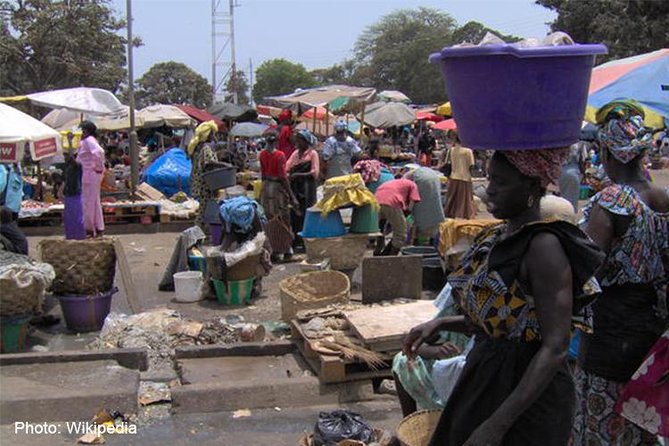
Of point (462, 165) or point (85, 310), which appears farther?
point (462, 165)

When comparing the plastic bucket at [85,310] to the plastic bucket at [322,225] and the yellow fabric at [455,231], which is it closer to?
the plastic bucket at [322,225]

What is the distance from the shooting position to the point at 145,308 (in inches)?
299

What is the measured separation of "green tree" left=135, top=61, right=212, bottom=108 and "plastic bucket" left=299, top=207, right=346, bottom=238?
72102 mm

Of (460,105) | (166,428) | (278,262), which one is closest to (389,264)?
(166,428)

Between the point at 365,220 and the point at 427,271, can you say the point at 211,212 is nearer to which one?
the point at 365,220

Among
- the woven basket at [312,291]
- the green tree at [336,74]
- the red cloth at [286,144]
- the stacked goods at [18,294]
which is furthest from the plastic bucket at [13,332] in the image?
the green tree at [336,74]

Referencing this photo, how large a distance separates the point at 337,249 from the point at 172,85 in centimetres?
7548

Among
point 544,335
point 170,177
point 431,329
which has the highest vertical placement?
point 544,335

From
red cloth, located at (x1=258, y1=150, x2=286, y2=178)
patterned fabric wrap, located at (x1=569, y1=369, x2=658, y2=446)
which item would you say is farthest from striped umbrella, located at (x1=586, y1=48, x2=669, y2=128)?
red cloth, located at (x1=258, y1=150, x2=286, y2=178)

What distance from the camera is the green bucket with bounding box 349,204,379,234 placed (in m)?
7.95

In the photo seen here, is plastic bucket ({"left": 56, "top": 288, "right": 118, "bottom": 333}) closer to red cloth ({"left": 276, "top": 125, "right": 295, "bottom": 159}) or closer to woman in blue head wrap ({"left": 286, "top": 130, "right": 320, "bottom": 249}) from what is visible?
woman in blue head wrap ({"left": 286, "top": 130, "right": 320, "bottom": 249})

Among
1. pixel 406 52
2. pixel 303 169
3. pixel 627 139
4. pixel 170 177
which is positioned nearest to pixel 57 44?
pixel 170 177

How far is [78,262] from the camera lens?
21.3 ft

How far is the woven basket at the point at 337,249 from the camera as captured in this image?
777cm
